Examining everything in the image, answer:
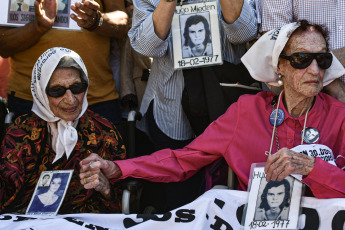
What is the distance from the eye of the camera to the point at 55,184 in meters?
4.64

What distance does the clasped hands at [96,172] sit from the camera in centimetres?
443

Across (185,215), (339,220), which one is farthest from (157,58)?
(339,220)

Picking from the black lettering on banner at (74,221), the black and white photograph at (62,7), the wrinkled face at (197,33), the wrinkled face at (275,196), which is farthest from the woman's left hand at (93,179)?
the black and white photograph at (62,7)

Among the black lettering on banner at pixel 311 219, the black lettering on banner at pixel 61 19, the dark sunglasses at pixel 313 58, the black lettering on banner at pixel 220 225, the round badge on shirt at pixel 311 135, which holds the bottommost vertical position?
the black lettering on banner at pixel 220 225

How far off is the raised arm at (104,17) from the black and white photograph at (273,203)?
6.61 feet

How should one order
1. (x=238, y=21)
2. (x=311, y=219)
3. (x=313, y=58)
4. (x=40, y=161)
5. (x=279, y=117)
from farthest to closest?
(x=238, y=21) → (x=40, y=161) → (x=279, y=117) → (x=313, y=58) → (x=311, y=219)

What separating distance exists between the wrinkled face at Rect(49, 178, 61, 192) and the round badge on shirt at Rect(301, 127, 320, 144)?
5.51ft

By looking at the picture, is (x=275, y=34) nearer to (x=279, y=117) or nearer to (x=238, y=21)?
(x=238, y=21)

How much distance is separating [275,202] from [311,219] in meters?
0.25

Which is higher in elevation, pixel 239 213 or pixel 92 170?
pixel 92 170

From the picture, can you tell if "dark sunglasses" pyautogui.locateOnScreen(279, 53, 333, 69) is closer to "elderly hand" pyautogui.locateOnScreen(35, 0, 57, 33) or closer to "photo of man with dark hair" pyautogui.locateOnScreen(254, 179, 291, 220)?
"photo of man with dark hair" pyautogui.locateOnScreen(254, 179, 291, 220)

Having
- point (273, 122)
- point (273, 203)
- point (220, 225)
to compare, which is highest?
point (273, 122)

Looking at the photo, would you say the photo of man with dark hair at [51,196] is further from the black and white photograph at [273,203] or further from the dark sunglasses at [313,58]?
the dark sunglasses at [313,58]

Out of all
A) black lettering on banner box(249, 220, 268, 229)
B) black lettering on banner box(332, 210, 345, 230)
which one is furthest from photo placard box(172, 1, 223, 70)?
black lettering on banner box(332, 210, 345, 230)
